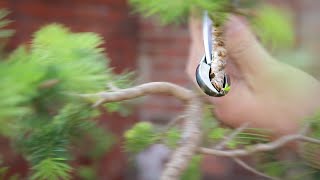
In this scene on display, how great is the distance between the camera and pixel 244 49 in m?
0.77

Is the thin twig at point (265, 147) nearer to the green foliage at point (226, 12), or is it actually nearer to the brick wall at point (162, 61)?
the green foliage at point (226, 12)

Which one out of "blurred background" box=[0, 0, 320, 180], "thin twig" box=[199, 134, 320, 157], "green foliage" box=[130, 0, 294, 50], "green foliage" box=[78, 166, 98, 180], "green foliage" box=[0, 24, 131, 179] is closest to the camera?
"green foliage" box=[0, 24, 131, 179]

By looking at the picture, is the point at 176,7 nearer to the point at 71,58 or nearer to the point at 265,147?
the point at 71,58

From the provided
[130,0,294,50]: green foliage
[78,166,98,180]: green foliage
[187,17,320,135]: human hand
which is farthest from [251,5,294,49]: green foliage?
[78,166,98,180]: green foliage

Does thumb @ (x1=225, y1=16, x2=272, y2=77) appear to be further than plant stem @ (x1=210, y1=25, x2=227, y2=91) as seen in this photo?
Yes

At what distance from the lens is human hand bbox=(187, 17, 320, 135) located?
2.44ft

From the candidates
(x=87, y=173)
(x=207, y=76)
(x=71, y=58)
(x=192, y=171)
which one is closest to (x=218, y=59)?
(x=207, y=76)

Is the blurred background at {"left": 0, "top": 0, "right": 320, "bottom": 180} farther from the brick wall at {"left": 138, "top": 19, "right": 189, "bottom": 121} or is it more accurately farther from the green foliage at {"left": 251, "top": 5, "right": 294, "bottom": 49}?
the green foliage at {"left": 251, "top": 5, "right": 294, "bottom": 49}

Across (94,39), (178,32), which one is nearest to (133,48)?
(178,32)

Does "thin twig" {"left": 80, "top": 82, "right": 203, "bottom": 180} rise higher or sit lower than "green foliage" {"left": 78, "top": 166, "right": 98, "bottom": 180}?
higher

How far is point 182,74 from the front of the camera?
6.24 ft

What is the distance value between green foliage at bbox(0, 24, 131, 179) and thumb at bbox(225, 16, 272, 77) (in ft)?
0.47

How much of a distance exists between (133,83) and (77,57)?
22cm

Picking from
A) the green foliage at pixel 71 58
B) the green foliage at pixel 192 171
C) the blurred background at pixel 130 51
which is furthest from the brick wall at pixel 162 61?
the green foliage at pixel 71 58
